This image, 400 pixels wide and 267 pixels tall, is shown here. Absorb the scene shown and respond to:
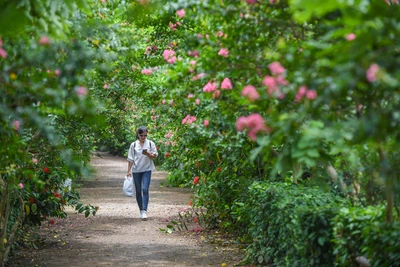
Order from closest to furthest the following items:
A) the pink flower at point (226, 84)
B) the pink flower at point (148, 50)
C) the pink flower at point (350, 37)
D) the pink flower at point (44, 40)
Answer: the pink flower at point (350, 37), the pink flower at point (44, 40), the pink flower at point (226, 84), the pink flower at point (148, 50)

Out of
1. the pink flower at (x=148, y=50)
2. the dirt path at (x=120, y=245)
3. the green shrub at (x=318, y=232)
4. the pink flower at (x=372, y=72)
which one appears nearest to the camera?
the pink flower at (x=372, y=72)

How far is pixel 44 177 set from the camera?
37.6 ft

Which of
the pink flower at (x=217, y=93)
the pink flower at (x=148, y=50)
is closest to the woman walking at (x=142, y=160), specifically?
the pink flower at (x=148, y=50)

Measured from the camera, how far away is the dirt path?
35.5 feet

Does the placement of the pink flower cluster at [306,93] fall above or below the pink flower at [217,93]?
below

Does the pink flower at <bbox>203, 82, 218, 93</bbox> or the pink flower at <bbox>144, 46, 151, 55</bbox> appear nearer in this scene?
the pink flower at <bbox>203, 82, 218, 93</bbox>

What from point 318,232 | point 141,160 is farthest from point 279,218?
point 141,160

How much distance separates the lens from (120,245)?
12.5 metres

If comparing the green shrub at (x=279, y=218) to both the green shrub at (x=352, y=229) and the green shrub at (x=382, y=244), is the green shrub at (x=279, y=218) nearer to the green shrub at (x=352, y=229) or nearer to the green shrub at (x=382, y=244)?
the green shrub at (x=352, y=229)

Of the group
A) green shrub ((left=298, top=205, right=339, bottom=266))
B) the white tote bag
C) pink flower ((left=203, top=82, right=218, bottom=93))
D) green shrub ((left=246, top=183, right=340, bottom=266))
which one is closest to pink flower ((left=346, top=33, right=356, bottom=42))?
pink flower ((left=203, top=82, right=218, bottom=93))

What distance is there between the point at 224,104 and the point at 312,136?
350 cm

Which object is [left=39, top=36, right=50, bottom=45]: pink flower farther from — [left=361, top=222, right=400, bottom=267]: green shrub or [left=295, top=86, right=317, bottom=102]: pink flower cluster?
[left=361, top=222, right=400, bottom=267]: green shrub

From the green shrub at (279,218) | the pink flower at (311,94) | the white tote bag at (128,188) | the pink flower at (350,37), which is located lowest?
the white tote bag at (128,188)

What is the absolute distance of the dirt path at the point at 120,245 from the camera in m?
10.8
